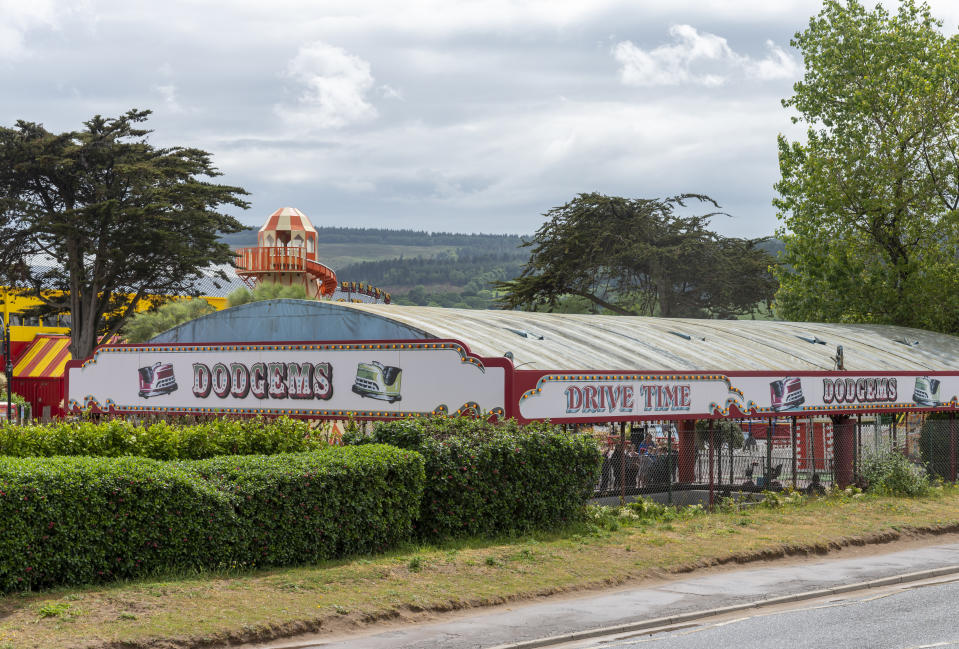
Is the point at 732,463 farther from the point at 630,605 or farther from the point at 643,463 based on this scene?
the point at 630,605

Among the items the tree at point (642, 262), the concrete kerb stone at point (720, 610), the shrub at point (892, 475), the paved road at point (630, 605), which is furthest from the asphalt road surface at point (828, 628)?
the tree at point (642, 262)

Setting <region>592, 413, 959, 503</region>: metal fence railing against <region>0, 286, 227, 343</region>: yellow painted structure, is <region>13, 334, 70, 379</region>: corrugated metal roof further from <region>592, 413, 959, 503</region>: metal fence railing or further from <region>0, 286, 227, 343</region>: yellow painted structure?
<region>592, 413, 959, 503</region>: metal fence railing

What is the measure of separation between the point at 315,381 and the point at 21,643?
11.9 meters

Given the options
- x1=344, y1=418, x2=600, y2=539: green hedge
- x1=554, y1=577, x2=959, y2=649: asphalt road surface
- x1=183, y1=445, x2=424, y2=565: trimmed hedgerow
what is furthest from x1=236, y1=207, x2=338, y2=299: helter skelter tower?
x1=554, y1=577, x2=959, y2=649: asphalt road surface

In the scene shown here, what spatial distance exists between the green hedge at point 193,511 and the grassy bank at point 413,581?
340 millimetres

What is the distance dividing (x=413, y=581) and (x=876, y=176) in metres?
34.5

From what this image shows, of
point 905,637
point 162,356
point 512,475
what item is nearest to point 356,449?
point 512,475

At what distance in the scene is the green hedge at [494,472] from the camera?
16594 millimetres

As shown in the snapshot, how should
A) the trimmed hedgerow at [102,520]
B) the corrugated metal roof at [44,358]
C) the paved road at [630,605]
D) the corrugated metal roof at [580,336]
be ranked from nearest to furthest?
1. the paved road at [630,605]
2. the trimmed hedgerow at [102,520]
3. the corrugated metal roof at [580,336]
4. the corrugated metal roof at [44,358]

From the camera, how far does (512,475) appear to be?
56.8 feet

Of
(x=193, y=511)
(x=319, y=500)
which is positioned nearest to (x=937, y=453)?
(x=319, y=500)

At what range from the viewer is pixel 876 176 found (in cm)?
4222

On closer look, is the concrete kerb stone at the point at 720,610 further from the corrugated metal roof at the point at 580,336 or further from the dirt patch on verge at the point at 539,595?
the corrugated metal roof at the point at 580,336

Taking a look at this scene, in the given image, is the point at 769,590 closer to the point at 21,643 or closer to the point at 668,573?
the point at 668,573
